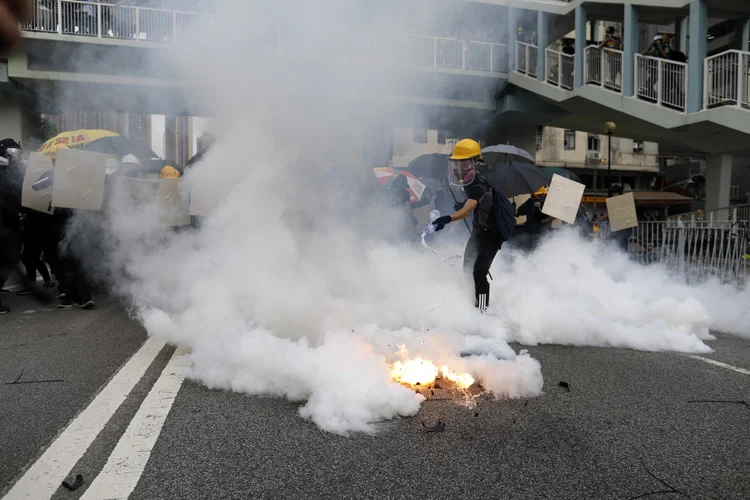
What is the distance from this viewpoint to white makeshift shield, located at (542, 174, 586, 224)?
604cm

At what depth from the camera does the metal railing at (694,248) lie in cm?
677

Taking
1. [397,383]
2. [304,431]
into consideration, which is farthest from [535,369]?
[304,431]

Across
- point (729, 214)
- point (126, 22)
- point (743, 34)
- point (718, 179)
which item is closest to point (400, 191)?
point (126, 22)

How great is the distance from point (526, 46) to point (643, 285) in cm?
927

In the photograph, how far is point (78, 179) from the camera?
518cm

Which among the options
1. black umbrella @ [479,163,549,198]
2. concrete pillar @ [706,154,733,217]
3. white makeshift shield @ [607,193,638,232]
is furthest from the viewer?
concrete pillar @ [706,154,733,217]

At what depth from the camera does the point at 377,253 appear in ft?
17.0

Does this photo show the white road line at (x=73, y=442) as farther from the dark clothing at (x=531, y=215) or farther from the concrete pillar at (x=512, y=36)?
the concrete pillar at (x=512, y=36)

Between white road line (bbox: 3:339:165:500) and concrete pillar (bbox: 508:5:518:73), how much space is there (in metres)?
8.26

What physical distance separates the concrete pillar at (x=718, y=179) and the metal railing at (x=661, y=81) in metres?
3.59

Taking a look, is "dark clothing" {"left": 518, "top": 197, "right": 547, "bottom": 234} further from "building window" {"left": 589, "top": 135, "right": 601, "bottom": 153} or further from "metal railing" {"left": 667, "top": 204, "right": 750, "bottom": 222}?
"building window" {"left": 589, "top": 135, "right": 601, "bottom": 153}

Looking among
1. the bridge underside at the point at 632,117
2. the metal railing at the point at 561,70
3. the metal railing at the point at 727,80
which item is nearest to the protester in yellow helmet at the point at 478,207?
the bridge underside at the point at 632,117

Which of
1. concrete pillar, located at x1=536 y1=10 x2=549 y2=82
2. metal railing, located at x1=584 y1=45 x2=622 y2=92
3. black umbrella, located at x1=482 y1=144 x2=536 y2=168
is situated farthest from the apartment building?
black umbrella, located at x1=482 y1=144 x2=536 y2=168

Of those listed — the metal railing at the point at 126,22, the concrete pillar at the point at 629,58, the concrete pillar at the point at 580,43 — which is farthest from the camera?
the concrete pillar at the point at 580,43
